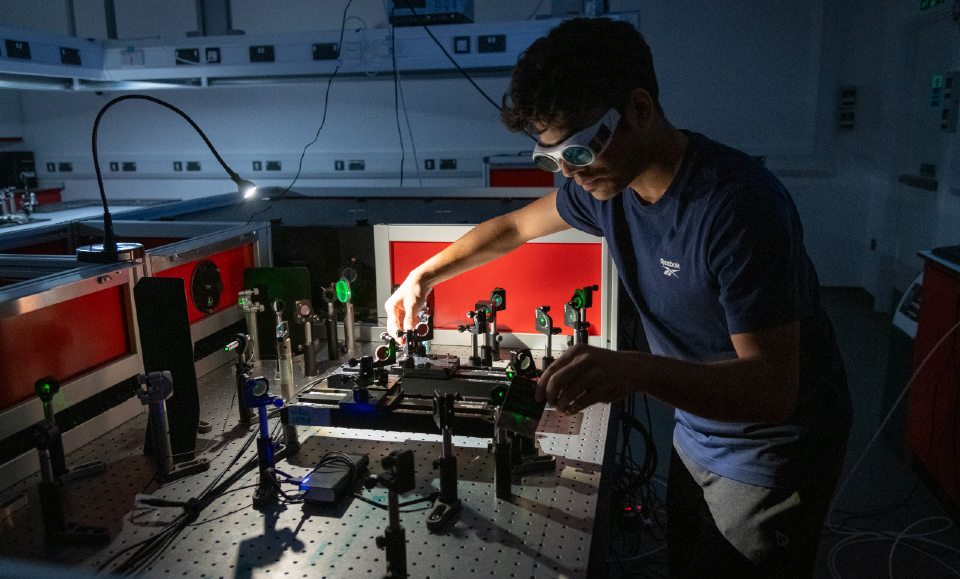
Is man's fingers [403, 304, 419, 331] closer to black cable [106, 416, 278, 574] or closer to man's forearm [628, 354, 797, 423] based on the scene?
black cable [106, 416, 278, 574]

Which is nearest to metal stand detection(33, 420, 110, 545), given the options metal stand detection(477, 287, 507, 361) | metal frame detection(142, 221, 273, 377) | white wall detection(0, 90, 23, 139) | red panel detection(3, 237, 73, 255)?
metal frame detection(142, 221, 273, 377)

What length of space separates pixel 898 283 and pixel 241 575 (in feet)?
16.4

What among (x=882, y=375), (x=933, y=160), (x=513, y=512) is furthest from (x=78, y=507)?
(x=933, y=160)

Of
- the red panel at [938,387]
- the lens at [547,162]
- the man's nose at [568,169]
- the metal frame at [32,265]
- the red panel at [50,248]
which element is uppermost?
the lens at [547,162]

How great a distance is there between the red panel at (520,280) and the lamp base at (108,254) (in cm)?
70

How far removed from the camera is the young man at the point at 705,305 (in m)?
0.85

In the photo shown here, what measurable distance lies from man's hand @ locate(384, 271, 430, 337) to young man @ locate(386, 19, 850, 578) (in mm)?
431

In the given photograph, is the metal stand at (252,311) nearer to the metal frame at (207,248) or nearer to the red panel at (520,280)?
the metal frame at (207,248)

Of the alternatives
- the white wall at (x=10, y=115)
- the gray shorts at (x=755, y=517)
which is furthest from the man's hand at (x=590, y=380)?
the white wall at (x=10, y=115)

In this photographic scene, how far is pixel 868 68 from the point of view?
16.6 feet

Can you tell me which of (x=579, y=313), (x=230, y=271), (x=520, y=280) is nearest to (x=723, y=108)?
(x=520, y=280)

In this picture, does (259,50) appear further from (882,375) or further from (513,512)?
(882,375)

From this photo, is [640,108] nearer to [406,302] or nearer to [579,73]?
[579,73]

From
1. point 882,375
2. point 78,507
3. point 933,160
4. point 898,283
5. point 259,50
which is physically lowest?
point 882,375
